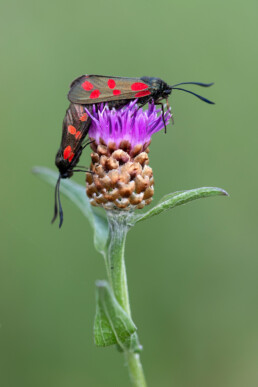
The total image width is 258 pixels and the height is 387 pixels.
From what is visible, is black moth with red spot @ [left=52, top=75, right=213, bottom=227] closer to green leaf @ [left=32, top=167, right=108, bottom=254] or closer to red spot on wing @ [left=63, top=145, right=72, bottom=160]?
red spot on wing @ [left=63, top=145, right=72, bottom=160]

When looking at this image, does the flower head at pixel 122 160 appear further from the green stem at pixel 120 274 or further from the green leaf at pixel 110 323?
the green leaf at pixel 110 323

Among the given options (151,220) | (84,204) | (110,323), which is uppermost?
(84,204)

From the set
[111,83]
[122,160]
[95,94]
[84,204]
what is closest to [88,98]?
[95,94]

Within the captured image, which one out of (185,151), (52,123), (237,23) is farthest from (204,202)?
(237,23)

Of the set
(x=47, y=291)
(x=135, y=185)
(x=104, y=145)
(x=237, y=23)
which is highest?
(x=237, y=23)

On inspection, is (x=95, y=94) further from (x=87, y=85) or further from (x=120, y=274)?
(x=120, y=274)

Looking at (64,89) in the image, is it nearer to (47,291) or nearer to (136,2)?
(136,2)
